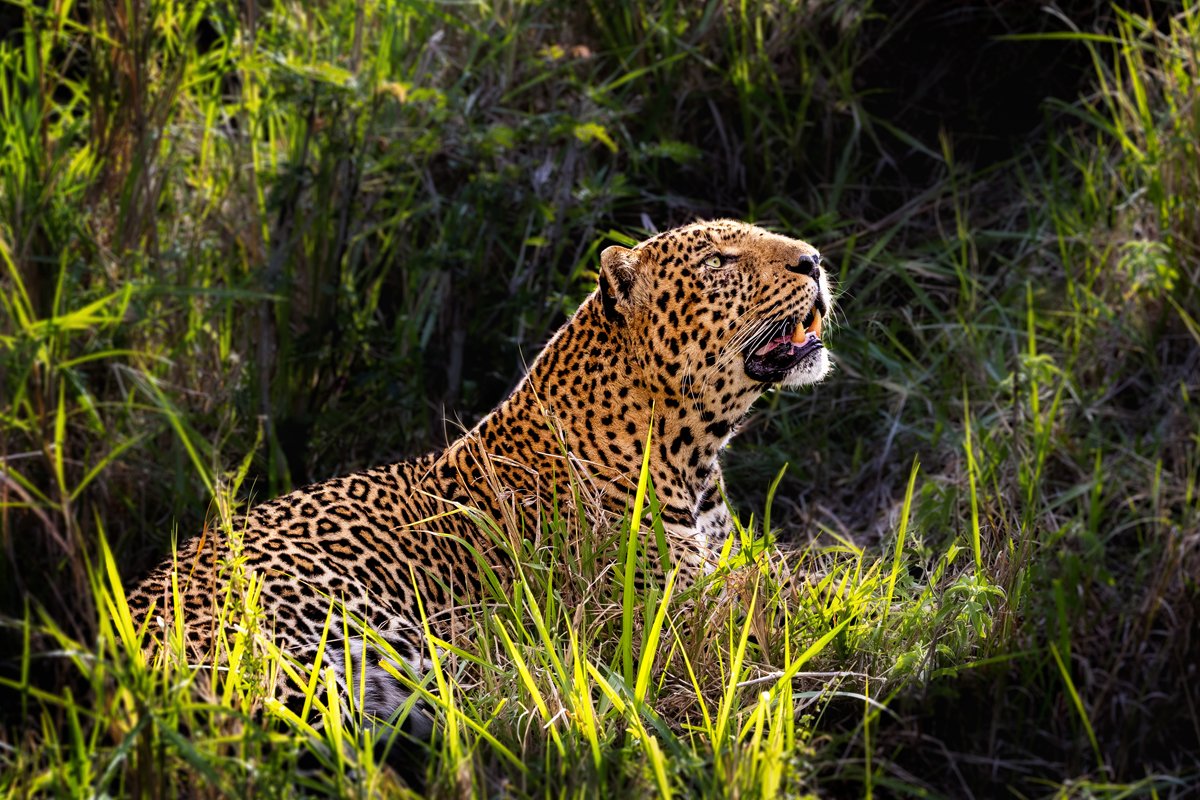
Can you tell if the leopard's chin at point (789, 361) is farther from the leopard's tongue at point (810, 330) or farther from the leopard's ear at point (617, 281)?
the leopard's ear at point (617, 281)

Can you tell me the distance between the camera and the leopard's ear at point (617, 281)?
484 cm

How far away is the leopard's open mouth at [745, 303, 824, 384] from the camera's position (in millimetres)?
4859

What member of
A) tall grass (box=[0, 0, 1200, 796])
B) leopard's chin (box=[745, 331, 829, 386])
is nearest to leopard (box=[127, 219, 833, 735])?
leopard's chin (box=[745, 331, 829, 386])

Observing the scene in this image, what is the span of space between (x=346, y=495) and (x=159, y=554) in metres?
1.82

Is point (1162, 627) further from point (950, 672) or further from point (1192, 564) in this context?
point (950, 672)

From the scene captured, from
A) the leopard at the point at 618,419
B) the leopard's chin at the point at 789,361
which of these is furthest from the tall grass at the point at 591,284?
the leopard's chin at the point at 789,361

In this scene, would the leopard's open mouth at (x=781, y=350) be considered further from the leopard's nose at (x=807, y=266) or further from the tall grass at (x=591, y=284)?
the tall grass at (x=591, y=284)

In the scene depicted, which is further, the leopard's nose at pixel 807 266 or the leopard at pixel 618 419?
the leopard's nose at pixel 807 266

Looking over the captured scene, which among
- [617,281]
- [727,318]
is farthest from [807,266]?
[617,281]

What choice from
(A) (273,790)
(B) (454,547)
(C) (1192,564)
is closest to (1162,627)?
(C) (1192,564)

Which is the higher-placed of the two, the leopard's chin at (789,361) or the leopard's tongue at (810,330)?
the leopard's tongue at (810,330)

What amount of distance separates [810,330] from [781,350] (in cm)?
12

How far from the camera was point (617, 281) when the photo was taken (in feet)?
15.9

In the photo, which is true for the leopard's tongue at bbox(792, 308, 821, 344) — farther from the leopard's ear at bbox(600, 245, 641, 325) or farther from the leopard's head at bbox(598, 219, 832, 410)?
the leopard's ear at bbox(600, 245, 641, 325)
